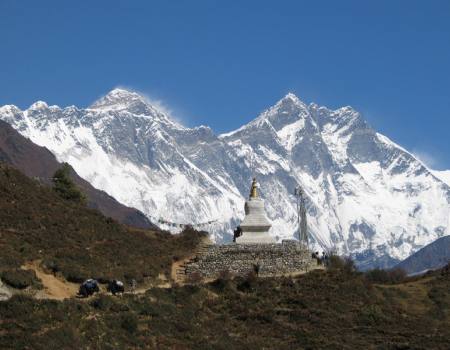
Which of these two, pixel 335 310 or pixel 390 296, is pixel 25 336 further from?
pixel 390 296

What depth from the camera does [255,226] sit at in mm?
93062

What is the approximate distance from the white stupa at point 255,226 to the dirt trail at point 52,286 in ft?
76.8

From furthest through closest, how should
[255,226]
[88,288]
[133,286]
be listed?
[255,226] < [133,286] < [88,288]

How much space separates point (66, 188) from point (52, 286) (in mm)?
30900

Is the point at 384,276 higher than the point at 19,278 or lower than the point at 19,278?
higher

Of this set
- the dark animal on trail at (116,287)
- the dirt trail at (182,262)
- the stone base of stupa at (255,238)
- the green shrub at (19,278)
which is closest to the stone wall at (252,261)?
the dirt trail at (182,262)

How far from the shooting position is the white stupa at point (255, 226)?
3610 inches

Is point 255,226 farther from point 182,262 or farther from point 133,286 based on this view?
point 133,286

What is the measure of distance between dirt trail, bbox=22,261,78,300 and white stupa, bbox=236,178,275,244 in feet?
76.8

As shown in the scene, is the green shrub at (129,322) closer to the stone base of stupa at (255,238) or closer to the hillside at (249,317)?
the hillside at (249,317)

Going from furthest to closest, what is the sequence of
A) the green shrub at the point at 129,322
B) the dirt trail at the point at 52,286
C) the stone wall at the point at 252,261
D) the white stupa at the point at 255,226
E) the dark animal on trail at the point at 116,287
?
the white stupa at the point at 255,226 < the stone wall at the point at 252,261 < the dark animal on trail at the point at 116,287 < the dirt trail at the point at 52,286 < the green shrub at the point at 129,322

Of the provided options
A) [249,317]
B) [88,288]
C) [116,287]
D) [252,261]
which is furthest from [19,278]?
[252,261]

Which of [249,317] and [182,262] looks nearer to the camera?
[249,317]

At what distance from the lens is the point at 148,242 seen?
87.9 m
